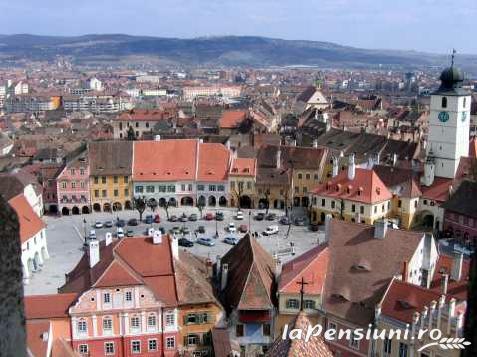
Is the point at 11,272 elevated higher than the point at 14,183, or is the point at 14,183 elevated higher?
the point at 11,272

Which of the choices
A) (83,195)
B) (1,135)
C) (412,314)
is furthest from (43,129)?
(412,314)

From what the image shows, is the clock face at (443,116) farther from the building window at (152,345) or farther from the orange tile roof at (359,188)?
the building window at (152,345)

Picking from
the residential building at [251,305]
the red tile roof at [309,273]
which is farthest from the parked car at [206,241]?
the red tile roof at [309,273]

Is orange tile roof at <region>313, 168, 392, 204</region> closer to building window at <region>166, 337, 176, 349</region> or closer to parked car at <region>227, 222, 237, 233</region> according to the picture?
parked car at <region>227, 222, 237, 233</region>

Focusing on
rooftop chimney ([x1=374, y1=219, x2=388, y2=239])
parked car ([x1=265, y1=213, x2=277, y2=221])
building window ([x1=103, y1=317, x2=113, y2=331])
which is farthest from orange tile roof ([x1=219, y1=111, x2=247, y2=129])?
building window ([x1=103, y1=317, x2=113, y2=331])

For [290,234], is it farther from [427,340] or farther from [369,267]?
[427,340]

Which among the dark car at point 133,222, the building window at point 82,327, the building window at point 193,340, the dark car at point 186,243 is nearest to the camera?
the building window at point 82,327

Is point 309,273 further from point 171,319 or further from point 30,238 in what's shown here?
point 30,238
